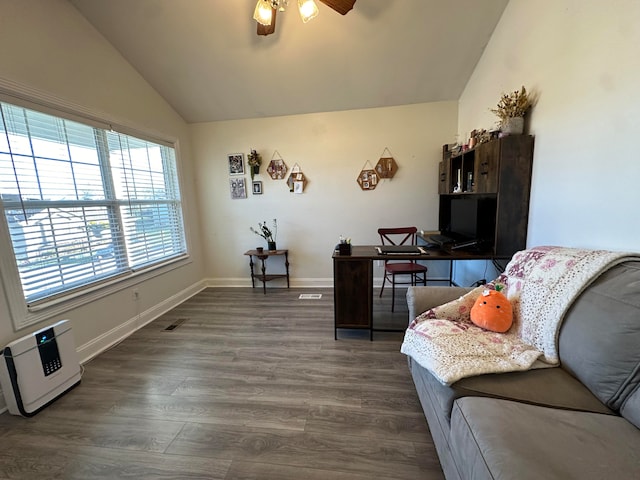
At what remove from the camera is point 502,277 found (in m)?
1.74

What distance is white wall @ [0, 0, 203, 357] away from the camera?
1.88m

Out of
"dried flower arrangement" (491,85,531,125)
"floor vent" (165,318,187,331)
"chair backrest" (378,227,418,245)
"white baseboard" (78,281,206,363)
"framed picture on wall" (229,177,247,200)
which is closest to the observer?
"dried flower arrangement" (491,85,531,125)

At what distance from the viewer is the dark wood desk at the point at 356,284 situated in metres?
2.32

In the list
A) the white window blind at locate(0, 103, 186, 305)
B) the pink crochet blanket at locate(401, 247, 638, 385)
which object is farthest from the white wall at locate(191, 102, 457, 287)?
the pink crochet blanket at locate(401, 247, 638, 385)

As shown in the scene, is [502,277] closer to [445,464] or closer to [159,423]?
[445,464]

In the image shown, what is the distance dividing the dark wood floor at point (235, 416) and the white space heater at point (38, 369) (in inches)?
3.1

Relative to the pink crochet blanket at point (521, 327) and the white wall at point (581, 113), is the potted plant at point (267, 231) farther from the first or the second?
the white wall at point (581, 113)

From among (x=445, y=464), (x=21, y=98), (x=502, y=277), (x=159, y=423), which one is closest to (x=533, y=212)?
(x=502, y=277)

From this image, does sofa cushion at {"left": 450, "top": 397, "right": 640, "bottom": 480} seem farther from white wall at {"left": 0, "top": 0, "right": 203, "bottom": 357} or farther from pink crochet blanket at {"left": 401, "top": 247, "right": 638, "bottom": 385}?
white wall at {"left": 0, "top": 0, "right": 203, "bottom": 357}

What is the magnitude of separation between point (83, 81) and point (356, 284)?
118 inches

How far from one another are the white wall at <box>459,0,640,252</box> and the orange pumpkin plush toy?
0.63 metres

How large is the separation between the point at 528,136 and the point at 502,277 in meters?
1.13

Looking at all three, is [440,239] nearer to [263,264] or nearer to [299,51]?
[263,264]

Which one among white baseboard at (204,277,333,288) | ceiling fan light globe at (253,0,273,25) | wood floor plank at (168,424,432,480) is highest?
ceiling fan light globe at (253,0,273,25)
